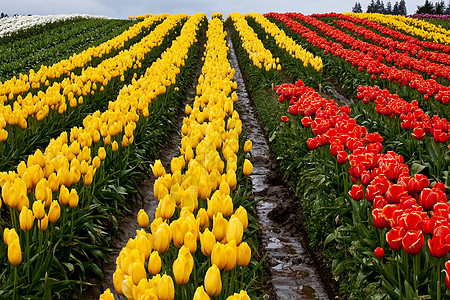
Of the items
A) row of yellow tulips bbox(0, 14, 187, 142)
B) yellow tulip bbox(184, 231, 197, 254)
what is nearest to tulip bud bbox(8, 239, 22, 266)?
yellow tulip bbox(184, 231, 197, 254)

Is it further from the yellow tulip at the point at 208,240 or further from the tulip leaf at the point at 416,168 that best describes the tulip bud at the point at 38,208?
the tulip leaf at the point at 416,168

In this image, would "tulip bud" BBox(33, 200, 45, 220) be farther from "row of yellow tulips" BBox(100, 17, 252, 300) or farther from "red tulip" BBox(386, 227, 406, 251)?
"red tulip" BBox(386, 227, 406, 251)

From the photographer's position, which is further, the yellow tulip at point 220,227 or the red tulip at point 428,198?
the red tulip at point 428,198

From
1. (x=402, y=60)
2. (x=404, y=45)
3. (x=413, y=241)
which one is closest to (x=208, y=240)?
(x=413, y=241)

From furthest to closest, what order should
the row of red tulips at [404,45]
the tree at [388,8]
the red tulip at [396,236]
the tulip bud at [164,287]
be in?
the tree at [388,8], the row of red tulips at [404,45], the red tulip at [396,236], the tulip bud at [164,287]

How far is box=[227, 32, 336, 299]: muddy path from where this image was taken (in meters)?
4.57

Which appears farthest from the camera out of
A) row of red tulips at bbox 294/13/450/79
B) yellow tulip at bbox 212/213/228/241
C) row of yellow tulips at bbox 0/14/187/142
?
row of red tulips at bbox 294/13/450/79

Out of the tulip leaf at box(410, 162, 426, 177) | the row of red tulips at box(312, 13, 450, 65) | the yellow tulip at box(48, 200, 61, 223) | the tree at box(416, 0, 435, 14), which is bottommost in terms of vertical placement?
the tulip leaf at box(410, 162, 426, 177)

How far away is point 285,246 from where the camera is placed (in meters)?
5.42

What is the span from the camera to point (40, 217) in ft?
10.4

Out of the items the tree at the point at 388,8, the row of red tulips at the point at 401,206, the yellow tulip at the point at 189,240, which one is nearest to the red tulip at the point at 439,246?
the row of red tulips at the point at 401,206

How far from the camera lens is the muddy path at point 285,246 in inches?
180

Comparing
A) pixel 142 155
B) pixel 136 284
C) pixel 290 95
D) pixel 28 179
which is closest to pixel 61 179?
pixel 28 179

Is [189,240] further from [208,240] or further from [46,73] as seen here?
[46,73]
